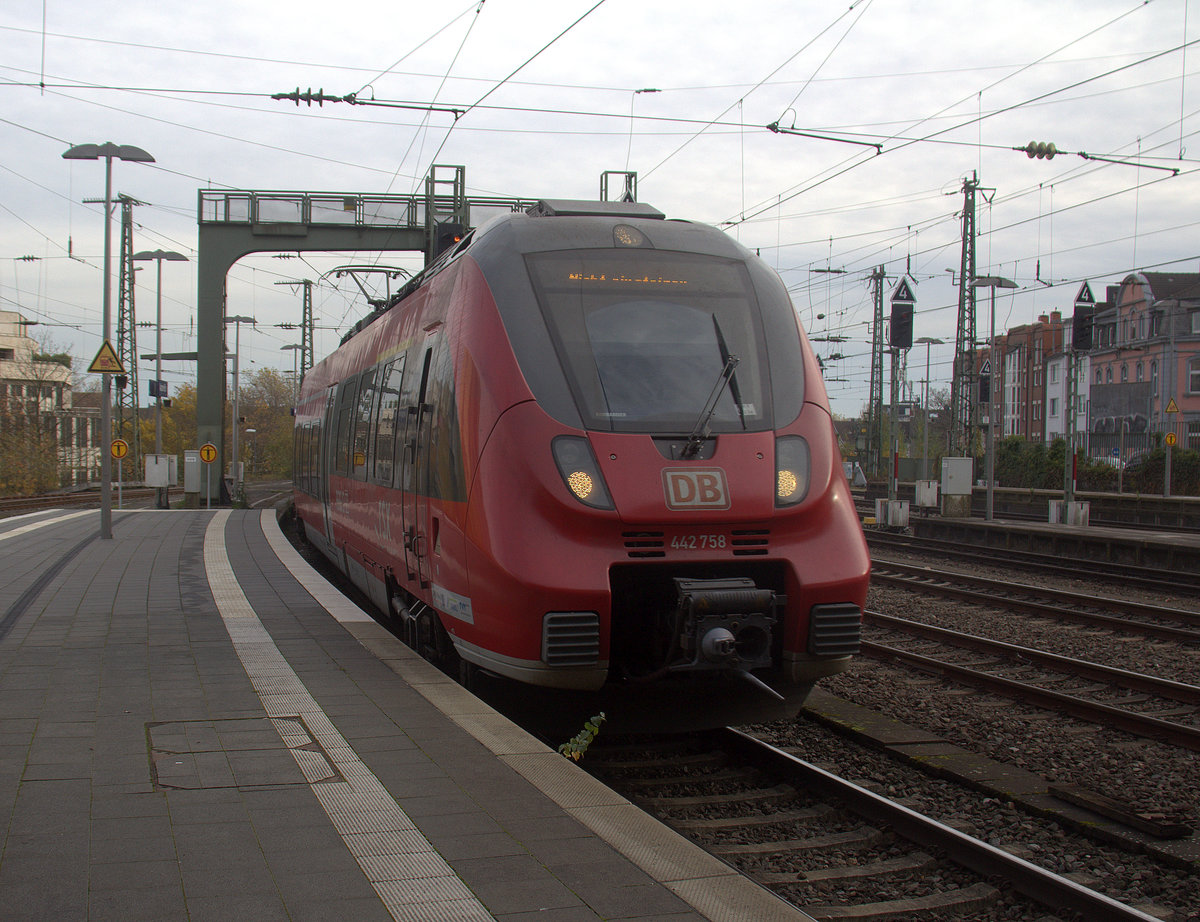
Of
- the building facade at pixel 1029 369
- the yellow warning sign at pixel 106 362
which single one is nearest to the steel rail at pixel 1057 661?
the yellow warning sign at pixel 106 362

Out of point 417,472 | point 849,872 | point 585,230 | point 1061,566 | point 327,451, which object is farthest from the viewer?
point 1061,566

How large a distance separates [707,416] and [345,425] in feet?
21.5

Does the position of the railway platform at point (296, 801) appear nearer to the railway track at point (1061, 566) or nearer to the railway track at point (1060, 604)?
the railway track at point (1060, 604)

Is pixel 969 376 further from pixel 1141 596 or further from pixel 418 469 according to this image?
pixel 418 469

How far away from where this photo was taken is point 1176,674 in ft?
30.7

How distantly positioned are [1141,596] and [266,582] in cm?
Result: 1148

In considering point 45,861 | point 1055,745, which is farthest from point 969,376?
point 45,861

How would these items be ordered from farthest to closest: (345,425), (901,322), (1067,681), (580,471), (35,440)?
(35,440) < (901,322) < (345,425) < (1067,681) < (580,471)

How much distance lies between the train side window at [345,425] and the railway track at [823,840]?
5873 millimetres

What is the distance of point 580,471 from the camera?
18.7ft

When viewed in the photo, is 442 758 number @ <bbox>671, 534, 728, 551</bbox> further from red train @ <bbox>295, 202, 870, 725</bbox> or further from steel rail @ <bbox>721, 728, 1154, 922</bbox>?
steel rail @ <bbox>721, 728, 1154, 922</bbox>

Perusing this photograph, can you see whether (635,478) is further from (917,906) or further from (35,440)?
(35,440)

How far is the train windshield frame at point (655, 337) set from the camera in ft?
19.8

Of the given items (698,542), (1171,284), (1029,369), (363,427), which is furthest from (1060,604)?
(1029,369)
